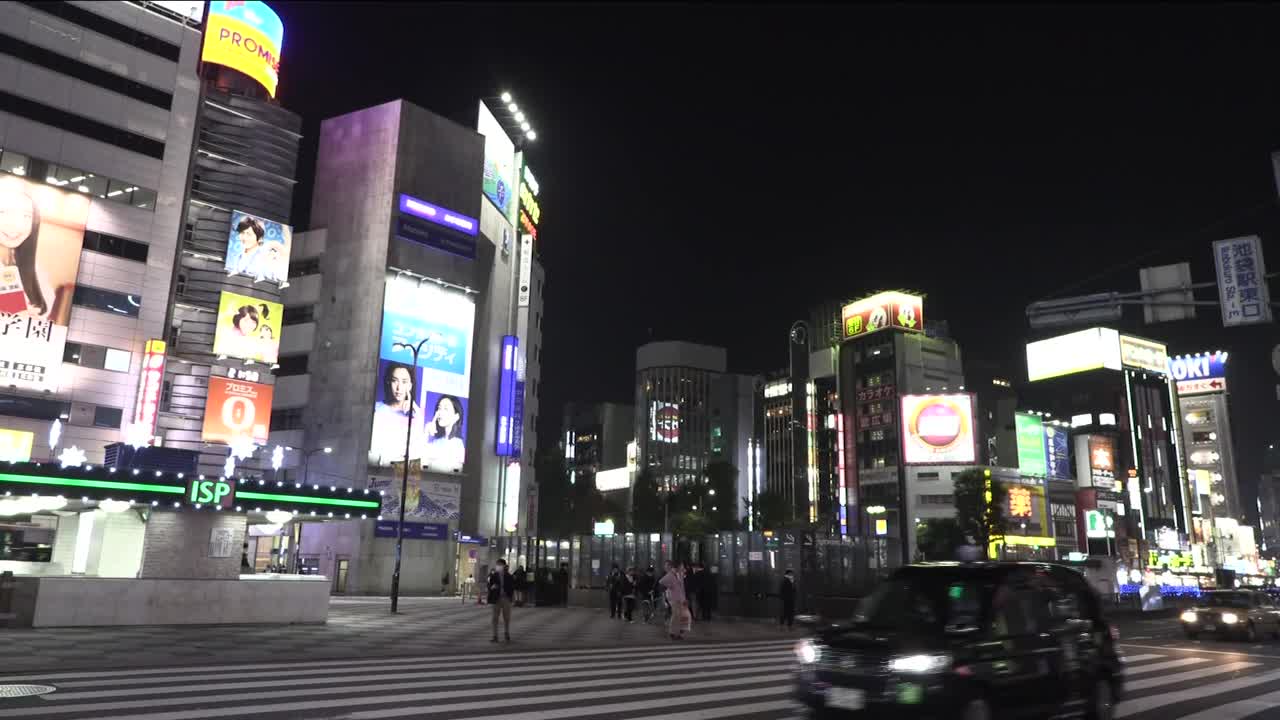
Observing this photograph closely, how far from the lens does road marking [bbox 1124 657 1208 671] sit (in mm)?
14461

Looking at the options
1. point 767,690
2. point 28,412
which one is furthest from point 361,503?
point 28,412

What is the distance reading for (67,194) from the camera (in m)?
43.1

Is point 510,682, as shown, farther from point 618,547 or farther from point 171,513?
point 618,547

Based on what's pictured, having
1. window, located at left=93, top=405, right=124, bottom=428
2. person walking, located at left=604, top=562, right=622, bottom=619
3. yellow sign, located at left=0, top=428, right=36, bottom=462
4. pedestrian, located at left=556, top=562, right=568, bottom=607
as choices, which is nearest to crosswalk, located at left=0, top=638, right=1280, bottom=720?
person walking, located at left=604, top=562, right=622, bottom=619

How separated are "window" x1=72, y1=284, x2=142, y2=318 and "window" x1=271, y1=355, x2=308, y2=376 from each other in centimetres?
1049

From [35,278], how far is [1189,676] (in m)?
49.2

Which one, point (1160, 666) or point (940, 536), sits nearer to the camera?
point (1160, 666)

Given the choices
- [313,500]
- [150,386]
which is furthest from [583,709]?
[150,386]

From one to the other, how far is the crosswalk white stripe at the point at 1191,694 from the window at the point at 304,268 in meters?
52.9

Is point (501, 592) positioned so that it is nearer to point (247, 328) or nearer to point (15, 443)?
point (15, 443)

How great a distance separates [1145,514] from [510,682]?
123 metres

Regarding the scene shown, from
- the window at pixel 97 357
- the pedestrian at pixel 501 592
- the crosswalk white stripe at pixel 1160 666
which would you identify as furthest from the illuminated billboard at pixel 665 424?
the crosswalk white stripe at pixel 1160 666

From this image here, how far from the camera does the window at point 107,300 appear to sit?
4356cm

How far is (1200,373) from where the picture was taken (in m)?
135
